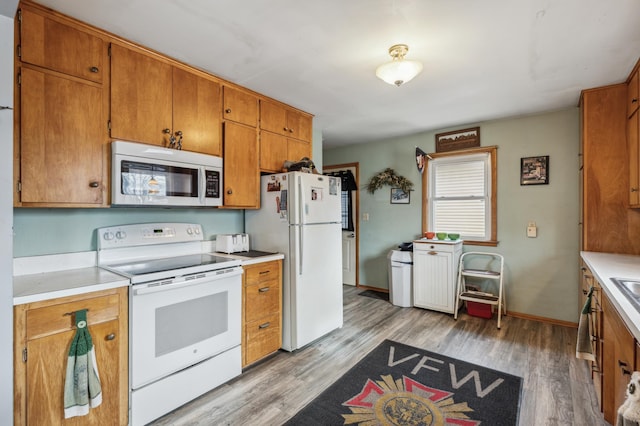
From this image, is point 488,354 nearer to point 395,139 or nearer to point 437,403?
point 437,403

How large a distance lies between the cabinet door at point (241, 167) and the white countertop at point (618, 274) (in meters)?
2.51

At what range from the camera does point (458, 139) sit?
13.0 ft

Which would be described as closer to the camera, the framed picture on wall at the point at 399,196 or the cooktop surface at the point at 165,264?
the cooktop surface at the point at 165,264

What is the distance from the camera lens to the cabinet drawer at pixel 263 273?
2.48m

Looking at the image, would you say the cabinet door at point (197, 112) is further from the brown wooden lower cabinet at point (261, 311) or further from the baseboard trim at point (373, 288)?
the baseboard trim at point (373, 288)

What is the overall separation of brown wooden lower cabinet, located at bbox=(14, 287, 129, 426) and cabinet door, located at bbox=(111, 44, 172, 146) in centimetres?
108

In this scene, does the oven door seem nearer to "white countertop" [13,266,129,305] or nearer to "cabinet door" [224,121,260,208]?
"white countertop" [13,266,129,305]

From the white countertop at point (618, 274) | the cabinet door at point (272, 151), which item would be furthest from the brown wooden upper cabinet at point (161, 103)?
the white countertop at point (618, 274)

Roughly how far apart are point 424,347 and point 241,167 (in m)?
2.37

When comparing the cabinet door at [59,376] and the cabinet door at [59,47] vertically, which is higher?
the cabinet door at [59,47]

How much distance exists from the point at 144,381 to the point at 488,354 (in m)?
2.70

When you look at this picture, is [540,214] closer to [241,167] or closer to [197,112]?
[241,167]

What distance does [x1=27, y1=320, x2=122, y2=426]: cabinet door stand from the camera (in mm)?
1442

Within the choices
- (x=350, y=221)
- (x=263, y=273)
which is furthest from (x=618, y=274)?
(x=350, y=221)
